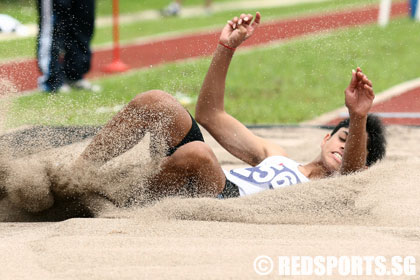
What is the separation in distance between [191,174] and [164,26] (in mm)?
10965

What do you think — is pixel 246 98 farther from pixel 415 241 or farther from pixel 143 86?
pixel 415 241

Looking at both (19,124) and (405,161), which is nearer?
(19,124)

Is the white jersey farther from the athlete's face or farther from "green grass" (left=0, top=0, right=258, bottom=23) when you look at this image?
"green grass" (left=0, top=0, right=258, bottom=23)

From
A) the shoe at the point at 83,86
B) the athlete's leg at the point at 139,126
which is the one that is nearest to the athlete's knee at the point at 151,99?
the athlete's leg at the point at 139,126

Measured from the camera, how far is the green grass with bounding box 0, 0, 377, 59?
952 centimetres

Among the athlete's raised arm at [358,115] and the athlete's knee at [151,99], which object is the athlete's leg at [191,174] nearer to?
the athlete's knee at [151,99]

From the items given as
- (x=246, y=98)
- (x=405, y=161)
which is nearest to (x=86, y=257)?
(x=405, y=161)

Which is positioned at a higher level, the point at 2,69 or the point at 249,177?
the point at 249,177

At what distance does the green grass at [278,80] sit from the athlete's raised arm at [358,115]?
1.57m

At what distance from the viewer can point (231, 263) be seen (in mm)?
2436

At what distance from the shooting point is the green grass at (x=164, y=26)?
952 cm

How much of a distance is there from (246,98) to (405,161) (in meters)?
2.79

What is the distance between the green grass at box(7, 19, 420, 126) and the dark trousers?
387 mm

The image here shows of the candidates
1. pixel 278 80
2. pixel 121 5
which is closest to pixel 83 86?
pixel 278 80
